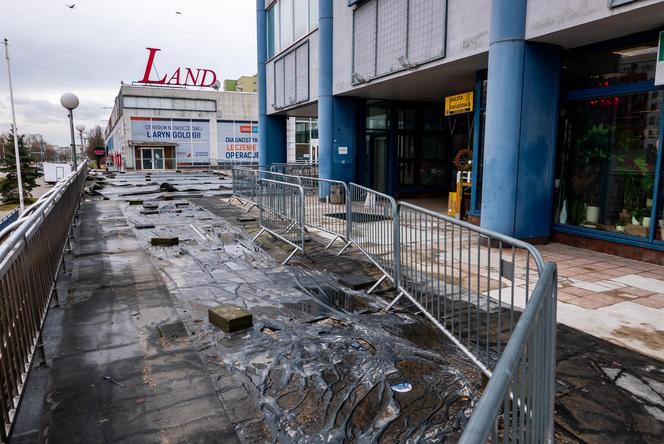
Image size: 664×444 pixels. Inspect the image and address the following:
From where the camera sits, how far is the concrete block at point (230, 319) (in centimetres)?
486

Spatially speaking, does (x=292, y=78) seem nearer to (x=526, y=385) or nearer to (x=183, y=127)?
(x=526, y=385)

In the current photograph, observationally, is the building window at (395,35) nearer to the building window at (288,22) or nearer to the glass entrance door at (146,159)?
the building window at (288,22)

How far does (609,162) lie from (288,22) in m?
15.2

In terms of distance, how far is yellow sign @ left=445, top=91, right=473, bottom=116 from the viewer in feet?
36.1

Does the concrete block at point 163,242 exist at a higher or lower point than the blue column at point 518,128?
lower

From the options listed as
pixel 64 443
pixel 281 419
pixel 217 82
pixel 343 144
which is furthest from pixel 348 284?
pixel 217 82

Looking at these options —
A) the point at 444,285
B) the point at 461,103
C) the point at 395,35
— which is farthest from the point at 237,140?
the point at 444,285

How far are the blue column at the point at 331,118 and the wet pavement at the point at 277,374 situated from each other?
393 inches

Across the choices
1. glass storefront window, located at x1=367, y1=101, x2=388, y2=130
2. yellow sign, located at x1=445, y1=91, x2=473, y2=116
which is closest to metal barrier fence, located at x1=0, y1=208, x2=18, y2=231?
glass storefront window, located at x1=367, y1=101, x2=388, y2=130

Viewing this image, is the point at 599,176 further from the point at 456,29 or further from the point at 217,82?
the point at 217,82

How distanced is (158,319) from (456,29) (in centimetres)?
822

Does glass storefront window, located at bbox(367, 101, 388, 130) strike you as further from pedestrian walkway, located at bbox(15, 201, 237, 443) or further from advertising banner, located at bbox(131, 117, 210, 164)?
advertising banner, located at bbox(131, 117, 210, 164)

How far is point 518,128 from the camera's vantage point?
823 centimetres

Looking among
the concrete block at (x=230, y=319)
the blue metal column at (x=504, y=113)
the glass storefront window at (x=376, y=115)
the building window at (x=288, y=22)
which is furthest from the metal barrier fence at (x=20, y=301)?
the building window at (x=288, y=22)
